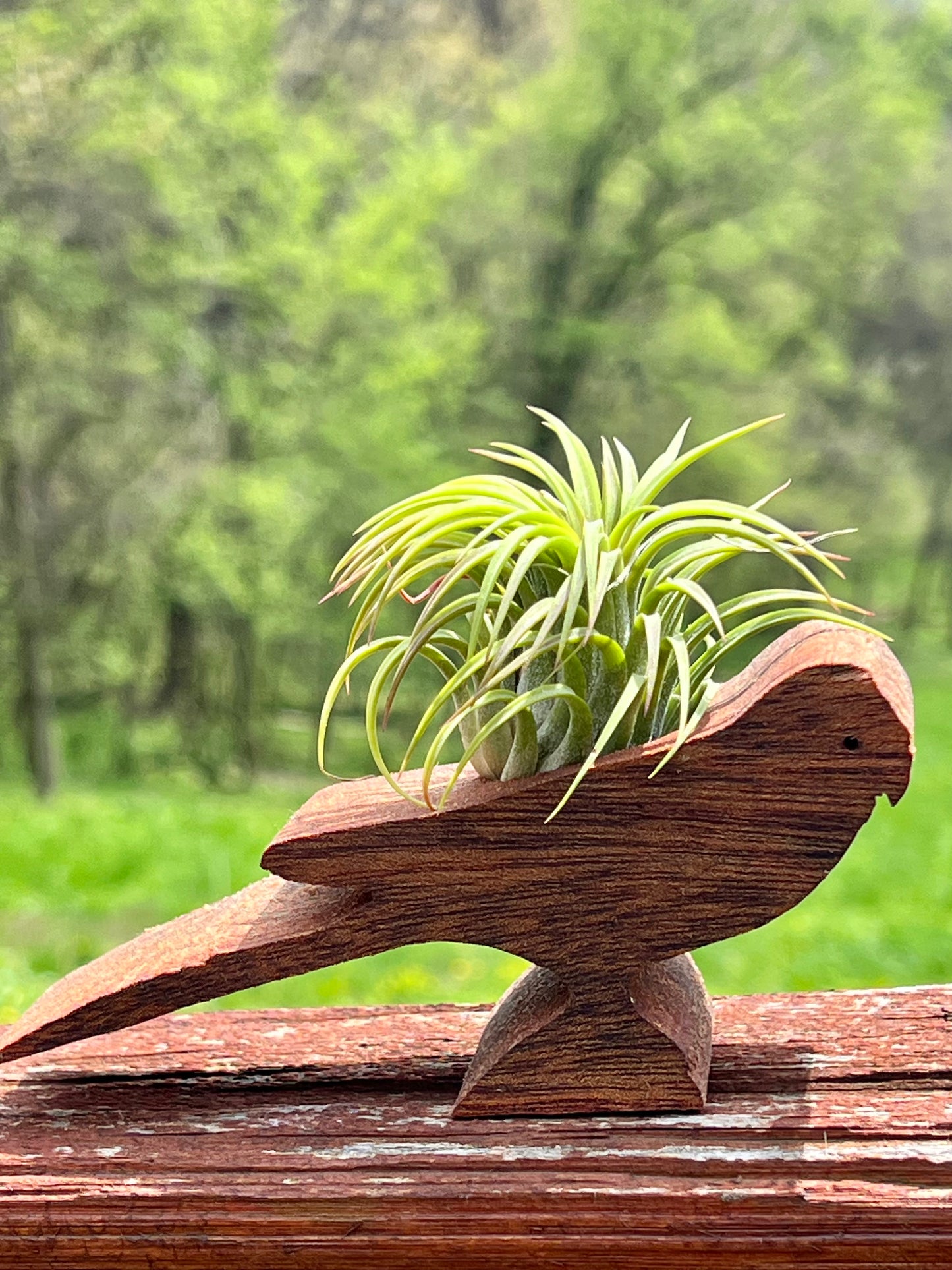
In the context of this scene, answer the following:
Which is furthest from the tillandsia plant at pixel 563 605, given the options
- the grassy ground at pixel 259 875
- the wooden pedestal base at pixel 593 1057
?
the grassy ground at pixel 259 875

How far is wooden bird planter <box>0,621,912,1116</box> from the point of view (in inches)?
28.5

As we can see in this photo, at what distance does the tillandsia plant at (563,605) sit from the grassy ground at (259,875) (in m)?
1.16

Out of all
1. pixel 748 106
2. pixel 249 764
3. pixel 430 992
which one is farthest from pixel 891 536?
pixel 430 992

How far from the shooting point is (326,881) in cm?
77

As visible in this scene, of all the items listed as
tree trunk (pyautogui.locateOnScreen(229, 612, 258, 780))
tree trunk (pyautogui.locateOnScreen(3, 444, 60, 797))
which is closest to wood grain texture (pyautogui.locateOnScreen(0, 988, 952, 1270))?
tree trunk (pyautogui.locateOnScreen(3, 444, 60, 797))

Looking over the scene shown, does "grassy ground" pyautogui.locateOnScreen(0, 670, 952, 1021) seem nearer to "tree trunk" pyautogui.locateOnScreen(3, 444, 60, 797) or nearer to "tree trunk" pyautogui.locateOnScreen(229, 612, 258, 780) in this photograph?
"tree trunk" pyautogui.locateOnScreen(3, 444, 60, 797)

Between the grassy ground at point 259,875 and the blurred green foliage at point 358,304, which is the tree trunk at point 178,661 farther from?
the grassy ground at point 259,875

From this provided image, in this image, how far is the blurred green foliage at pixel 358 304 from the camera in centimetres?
384

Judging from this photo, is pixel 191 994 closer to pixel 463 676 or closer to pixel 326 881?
pixel 326 881

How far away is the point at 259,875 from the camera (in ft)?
9.36

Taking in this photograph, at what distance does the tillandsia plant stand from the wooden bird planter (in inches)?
1.2

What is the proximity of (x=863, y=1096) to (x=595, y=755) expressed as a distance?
0.34m

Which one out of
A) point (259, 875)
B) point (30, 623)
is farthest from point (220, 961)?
point (30, 623)

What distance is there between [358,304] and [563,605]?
14.1 feet
